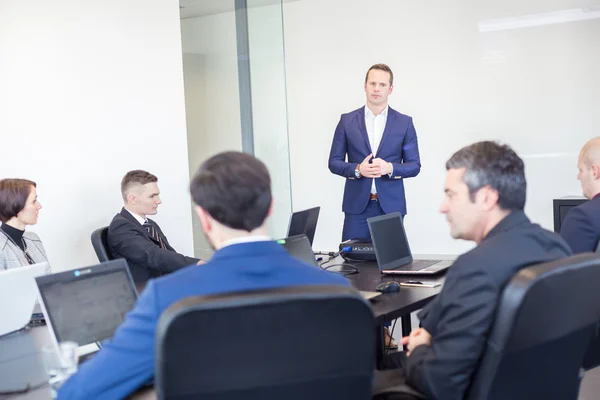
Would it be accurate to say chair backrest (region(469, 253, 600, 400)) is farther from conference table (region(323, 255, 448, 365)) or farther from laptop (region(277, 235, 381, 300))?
laptop (region(277, 235, 381, 300))

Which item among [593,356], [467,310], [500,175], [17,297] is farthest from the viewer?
[17,297]

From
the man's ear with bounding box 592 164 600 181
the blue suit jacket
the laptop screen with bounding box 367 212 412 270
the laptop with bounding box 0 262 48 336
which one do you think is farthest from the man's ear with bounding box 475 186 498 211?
the laptop with bounding box 0 262 48 336

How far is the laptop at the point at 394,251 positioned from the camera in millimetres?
3586

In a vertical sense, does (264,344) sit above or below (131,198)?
below

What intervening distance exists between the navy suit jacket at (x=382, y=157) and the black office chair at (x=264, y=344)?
11.3 feet

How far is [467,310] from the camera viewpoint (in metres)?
1.92

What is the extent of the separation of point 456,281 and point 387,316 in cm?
73

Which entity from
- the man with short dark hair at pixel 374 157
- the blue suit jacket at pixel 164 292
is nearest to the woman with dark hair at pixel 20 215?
the man with short dark hair at pixel 374 157

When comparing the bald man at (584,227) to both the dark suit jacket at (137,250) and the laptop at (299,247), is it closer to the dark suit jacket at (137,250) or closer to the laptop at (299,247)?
the laptop at (299,247)

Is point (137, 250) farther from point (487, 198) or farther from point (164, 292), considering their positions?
point (164, 292)

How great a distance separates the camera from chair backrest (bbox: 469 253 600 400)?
1.78 meters

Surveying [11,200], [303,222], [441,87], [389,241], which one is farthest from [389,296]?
[441,87]

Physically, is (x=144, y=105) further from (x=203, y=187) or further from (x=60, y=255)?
(x=203, y=187)

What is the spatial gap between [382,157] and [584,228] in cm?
198
